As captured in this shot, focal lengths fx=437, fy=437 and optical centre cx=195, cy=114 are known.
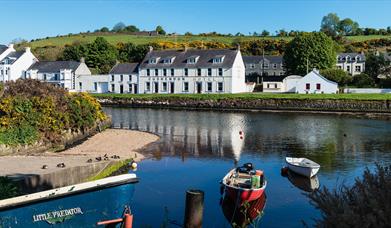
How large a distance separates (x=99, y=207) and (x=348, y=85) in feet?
274

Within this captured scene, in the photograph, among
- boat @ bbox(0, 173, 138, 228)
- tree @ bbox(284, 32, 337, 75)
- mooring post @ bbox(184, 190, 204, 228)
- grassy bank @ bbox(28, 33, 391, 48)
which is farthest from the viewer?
grassy bank @ bbox(28, 33, 391, 48)

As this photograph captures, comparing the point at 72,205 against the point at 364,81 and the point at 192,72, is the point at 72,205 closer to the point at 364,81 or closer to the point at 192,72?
the point at 192,72

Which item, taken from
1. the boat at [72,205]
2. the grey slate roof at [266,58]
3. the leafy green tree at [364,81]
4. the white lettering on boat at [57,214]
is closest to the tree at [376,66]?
the leafy green tree at [364,81]

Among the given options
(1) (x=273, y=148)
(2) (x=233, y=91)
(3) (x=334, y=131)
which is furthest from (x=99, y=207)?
(2) (x=233, y=91)

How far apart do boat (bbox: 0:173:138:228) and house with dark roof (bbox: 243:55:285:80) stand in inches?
3881

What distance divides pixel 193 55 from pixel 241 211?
75.1 m

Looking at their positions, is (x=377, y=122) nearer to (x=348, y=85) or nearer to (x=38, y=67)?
(x=348, y=85)

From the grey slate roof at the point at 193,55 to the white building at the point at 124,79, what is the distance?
323cm

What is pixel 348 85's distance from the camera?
8756 cm

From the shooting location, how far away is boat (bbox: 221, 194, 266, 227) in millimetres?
17120

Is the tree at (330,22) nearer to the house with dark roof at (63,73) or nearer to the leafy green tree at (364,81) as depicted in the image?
the leafy green tree at (364,81)

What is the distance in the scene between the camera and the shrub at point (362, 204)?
21.2ft

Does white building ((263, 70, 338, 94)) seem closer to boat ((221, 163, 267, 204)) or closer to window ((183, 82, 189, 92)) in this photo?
window ((183, 82, 189, 92))

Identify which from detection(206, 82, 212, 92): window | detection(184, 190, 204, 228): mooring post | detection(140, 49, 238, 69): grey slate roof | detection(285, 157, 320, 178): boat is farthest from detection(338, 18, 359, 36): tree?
detection(184, 190, 204, 228): mooring post
